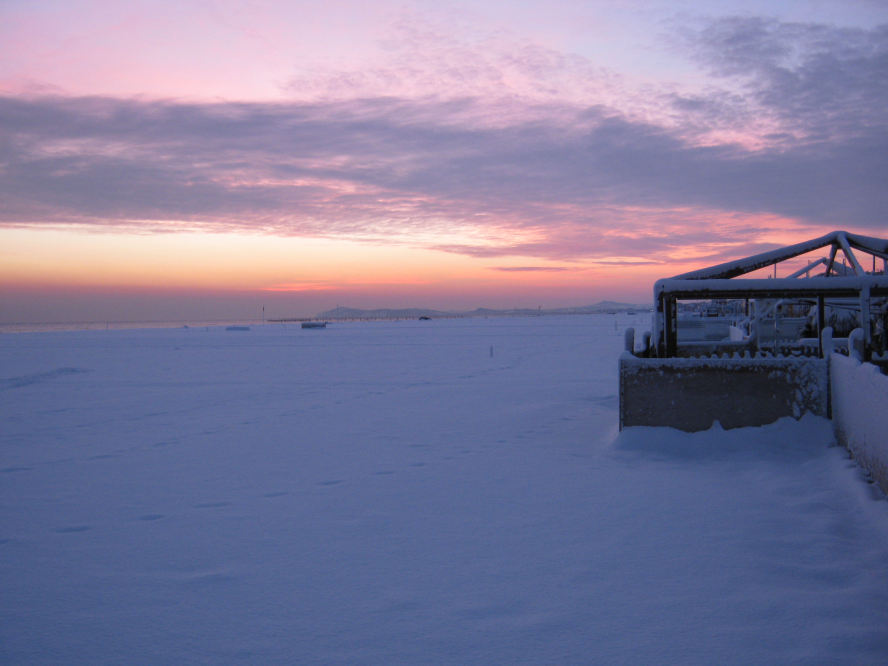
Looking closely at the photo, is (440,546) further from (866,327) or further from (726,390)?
(866,327)

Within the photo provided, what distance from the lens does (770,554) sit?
4809 mm

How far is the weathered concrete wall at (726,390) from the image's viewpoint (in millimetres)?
8594

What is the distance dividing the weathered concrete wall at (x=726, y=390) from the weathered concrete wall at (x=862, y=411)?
1.15ft

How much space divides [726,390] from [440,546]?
5457mm

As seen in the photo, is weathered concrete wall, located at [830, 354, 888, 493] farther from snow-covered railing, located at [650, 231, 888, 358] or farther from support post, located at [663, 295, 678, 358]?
support post, located at [663, 295, 678, 358]

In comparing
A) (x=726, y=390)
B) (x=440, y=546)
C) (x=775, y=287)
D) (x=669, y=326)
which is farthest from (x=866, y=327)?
(x=440, y=546)

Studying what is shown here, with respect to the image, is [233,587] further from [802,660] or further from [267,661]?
[802,660]

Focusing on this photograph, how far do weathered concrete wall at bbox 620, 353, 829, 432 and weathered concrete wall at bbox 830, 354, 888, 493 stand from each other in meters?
0.35

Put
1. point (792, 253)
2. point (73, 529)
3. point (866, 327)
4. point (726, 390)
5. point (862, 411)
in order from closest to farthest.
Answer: point (73, 529) → point (862, 411) → point (726, 390) → point (866, 327) → point (792, 253)

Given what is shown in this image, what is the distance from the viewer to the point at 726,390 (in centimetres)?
867

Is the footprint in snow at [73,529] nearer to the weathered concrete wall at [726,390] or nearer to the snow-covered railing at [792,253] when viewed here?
the weathered concrete wall at [726,390]

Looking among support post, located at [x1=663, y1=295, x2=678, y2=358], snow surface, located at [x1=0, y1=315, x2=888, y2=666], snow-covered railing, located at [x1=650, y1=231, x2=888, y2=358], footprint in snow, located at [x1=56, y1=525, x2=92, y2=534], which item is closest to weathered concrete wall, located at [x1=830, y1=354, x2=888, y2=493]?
snow surface, located at [x1=0, y1=315, x2=888, y2=666]

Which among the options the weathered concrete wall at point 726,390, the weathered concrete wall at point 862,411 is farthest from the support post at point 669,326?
the weathered concrete wall at point 862,411

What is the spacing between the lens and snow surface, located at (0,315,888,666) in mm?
3662
